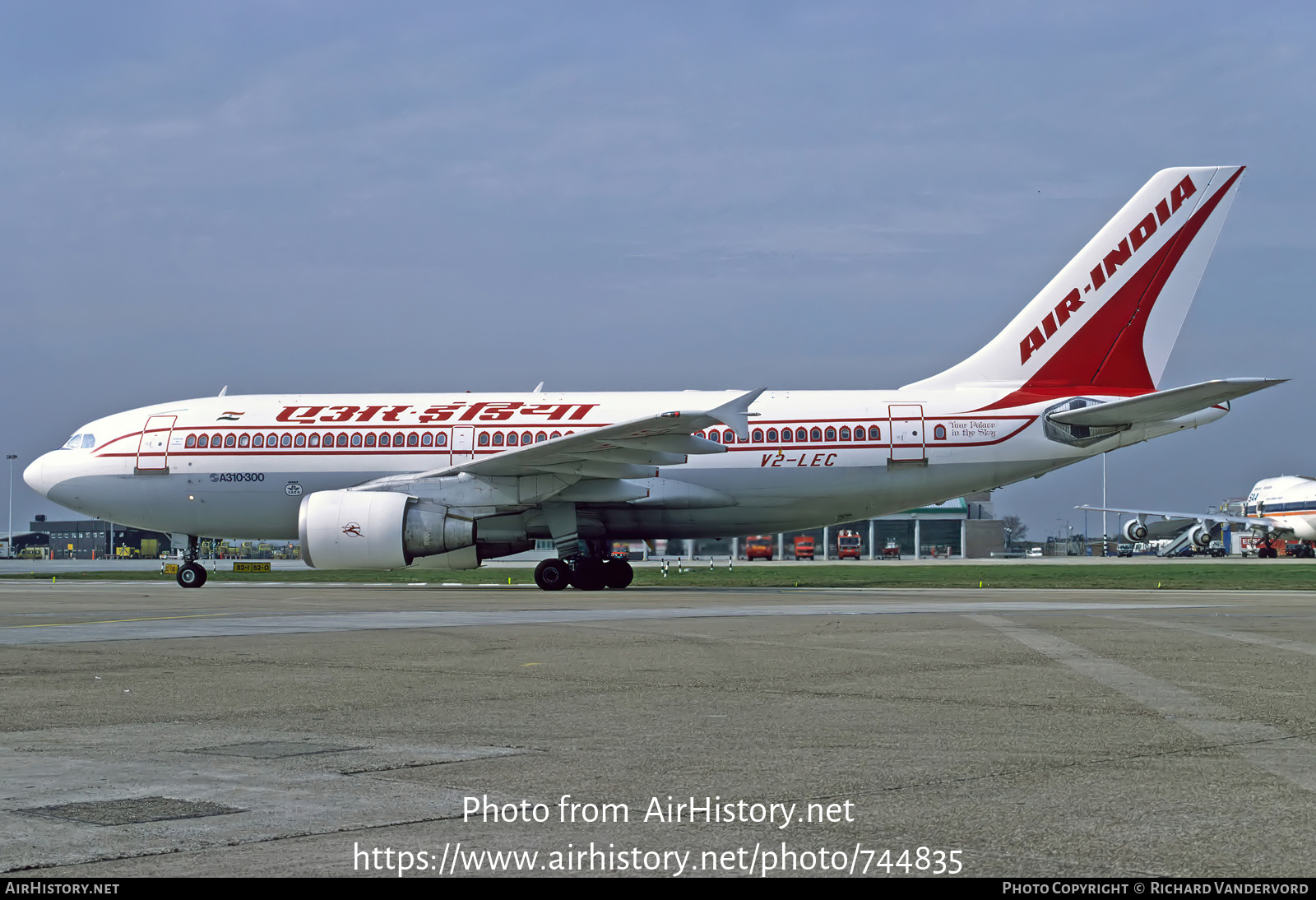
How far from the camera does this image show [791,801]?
4887 millimetres

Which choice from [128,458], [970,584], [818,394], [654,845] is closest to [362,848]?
[654,845]

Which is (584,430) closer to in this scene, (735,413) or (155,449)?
(735,413)

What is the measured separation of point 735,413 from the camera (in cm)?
2131

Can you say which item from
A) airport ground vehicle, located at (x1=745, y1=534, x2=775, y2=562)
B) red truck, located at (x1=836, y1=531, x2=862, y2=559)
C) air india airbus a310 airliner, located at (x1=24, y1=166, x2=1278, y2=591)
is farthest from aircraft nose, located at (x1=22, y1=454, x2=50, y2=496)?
red truck, located at (x1=836, y1=531, x2=862, y2=559)

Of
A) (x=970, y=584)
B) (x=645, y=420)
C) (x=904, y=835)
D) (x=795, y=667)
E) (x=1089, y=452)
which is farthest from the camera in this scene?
(x=970, y=584)

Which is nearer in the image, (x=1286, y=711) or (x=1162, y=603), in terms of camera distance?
(x=1286, y=711)

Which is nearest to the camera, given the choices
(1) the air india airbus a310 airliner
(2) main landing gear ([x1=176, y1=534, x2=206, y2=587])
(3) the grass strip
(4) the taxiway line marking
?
(4) the taxiway line marking

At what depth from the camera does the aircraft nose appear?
1107 inches

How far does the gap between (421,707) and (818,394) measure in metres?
18.8

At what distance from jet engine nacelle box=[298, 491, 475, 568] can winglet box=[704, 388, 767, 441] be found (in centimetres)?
564

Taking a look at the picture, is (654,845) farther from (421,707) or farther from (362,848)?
(421,707)

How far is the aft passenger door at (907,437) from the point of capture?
2489cm

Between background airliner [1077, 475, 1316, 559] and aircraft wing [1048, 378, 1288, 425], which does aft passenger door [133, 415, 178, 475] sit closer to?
aircraft wing [1048, 378, 1288, 425]

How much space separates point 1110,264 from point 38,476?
2445cm
